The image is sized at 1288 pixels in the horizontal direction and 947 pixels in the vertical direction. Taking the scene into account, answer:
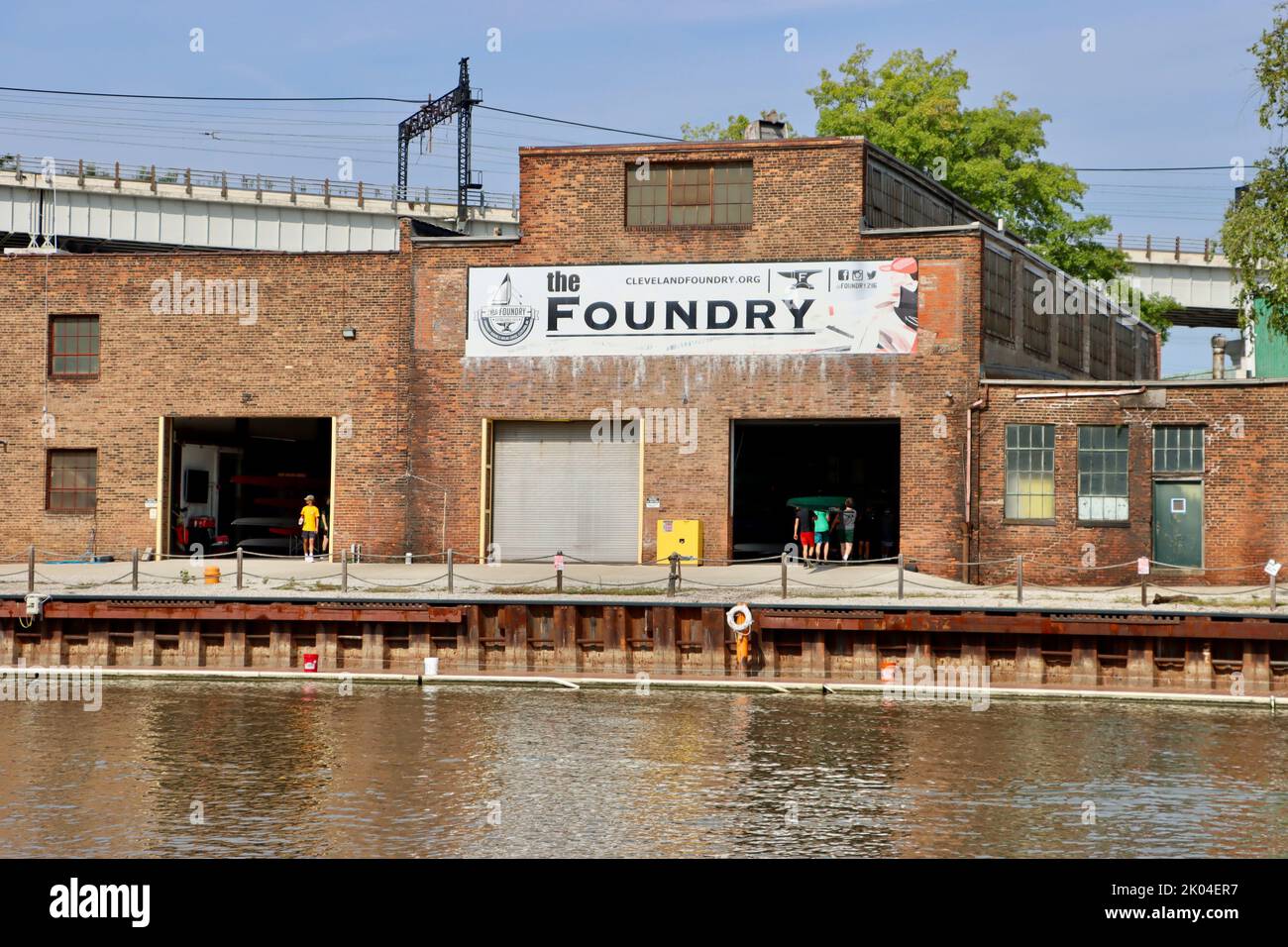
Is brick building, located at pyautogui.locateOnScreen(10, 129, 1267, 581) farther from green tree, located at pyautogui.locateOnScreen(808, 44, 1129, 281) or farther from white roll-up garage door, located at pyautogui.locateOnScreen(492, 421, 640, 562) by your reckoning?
green tree, located at pyautogui.locateOnScreen(808, 44, 1129, 281)

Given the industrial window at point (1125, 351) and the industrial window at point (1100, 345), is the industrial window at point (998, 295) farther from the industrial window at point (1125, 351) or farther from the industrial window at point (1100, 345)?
the industrial window at point (1125, 351)

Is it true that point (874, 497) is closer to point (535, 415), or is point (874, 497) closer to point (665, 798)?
point (535, 415)

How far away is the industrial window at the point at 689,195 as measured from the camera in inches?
1492

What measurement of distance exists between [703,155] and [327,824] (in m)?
24.0

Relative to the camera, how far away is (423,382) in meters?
39.2

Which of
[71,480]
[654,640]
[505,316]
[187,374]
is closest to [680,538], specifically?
[505,316]

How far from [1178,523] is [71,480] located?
27.9m

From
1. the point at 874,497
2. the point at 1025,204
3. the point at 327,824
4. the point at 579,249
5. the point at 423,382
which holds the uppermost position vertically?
the point at 1025,204

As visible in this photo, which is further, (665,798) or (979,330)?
(979,330)

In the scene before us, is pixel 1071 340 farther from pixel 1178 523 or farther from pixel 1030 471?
pixel 1178 523

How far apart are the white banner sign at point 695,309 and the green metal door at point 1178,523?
22.2 feet

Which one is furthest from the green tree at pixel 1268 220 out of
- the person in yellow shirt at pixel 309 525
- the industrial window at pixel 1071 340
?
the person in yellow shirt at pixel 309 525

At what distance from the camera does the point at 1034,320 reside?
42469 millimetres
